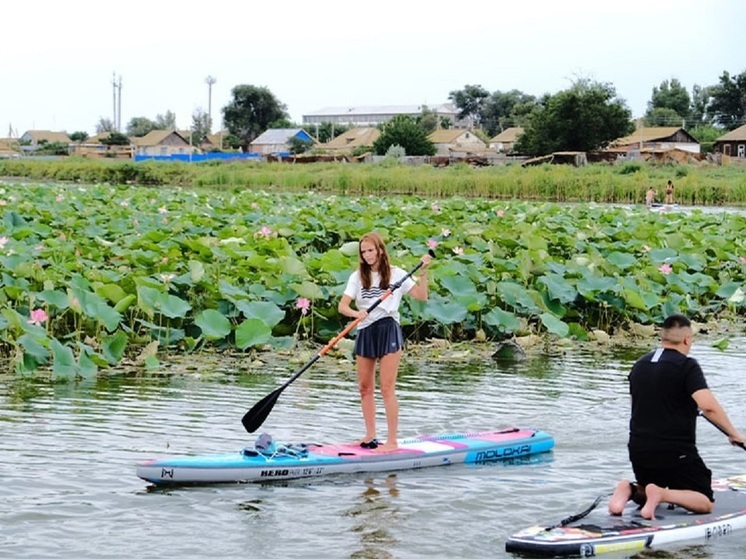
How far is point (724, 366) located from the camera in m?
10.1

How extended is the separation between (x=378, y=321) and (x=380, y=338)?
9 cm

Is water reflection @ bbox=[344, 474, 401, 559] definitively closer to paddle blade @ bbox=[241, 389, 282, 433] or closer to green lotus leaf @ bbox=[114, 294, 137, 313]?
paddle blade @ bbox=[241, 389, 282, 433]

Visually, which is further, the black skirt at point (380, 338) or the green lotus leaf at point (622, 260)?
the green lotus leaf at point (622, 260)

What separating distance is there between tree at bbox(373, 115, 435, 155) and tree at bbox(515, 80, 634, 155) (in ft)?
33.0

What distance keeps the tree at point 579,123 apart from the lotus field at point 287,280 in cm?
3604

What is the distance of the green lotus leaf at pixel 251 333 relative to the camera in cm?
944

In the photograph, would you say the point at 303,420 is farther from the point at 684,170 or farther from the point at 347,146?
the point at 347,146

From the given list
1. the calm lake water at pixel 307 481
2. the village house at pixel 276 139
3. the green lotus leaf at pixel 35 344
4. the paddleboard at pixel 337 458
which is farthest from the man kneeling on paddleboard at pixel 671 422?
the village house at pixel 276 139

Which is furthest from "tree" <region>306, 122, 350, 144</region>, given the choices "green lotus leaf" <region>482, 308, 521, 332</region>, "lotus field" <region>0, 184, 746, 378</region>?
"green lotus leaf" <region>482, 308, 521, 332</region>

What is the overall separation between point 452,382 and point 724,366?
246 cm

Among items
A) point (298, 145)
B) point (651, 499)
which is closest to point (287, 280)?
point (651, 499)

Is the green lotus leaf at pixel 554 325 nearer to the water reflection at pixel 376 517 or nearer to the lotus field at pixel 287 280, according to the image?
the lotus field at pixel 287 280

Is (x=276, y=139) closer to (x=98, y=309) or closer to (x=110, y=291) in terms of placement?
(x=110, y=291)

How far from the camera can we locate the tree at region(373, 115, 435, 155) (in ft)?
207
